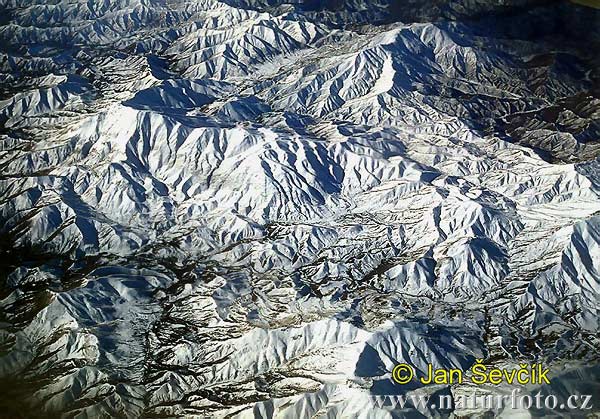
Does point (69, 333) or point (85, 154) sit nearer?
point (69, 333)

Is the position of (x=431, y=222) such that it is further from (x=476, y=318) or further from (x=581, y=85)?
(x=581, y=85)

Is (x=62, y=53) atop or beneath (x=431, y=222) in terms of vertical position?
beneath

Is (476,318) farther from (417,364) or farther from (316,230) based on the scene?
(316,230)

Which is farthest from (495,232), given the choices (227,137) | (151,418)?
(151,418)

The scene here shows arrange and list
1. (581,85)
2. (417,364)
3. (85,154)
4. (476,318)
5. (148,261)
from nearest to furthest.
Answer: (417,364) → (476,318) → (148,261) → (85,154) → (581,85)

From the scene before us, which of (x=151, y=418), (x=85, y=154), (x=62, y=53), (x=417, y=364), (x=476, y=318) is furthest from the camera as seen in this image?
(x=62, y=53)

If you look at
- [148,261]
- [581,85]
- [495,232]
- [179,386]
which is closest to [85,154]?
[148,261]
